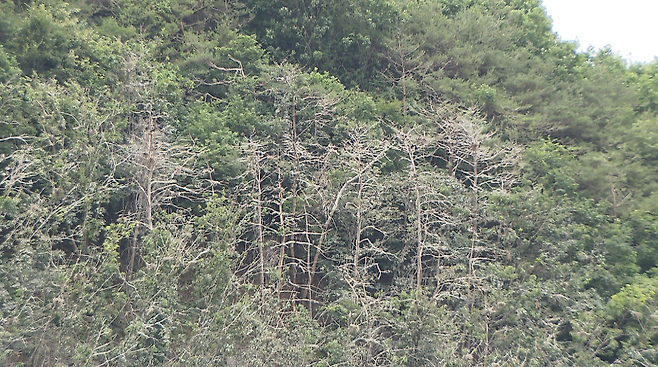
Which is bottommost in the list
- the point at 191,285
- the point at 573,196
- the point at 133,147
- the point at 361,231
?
the point at 191,285

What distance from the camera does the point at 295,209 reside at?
40.6 feet

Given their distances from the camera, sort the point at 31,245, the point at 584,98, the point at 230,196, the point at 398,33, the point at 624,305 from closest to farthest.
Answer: the point at 31,245 → the point at 624,305 → the point at 230,196 → the point at 584,98 → the point at 398,33

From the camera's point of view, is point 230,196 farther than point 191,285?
Yes

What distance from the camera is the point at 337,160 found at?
1270 centimetres

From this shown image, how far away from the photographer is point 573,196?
13164 mm

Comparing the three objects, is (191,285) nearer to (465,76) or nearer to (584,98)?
(465,76)

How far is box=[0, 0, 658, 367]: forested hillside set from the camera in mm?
9586

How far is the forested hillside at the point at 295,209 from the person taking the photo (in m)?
9.59

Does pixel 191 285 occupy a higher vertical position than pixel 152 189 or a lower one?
lower

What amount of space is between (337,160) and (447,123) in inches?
117

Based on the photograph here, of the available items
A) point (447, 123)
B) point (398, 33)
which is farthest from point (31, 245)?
point (398, 33)

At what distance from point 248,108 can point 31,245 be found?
6.38 metres

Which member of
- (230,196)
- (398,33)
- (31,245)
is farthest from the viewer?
(398,33)

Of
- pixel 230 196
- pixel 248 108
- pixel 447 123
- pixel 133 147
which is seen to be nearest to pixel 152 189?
pixel 133 147
